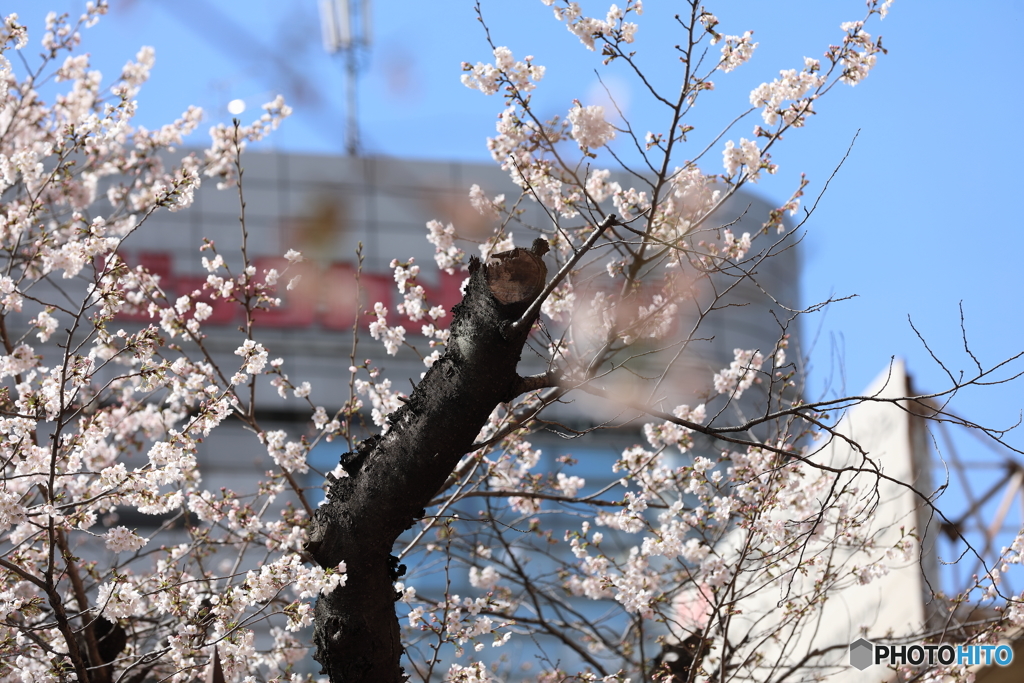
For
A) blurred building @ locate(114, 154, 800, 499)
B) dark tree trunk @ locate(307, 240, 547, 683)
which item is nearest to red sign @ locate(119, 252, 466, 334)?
blurred building @ locate(114, 154, 800, 499)

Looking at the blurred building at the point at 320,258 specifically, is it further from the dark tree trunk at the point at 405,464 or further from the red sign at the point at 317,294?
the dark tree trunk at the point at 405,464

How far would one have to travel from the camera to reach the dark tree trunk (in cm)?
317

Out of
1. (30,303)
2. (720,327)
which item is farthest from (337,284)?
(720,327)

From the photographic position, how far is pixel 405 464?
3.27 meters

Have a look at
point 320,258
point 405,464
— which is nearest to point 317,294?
point 320,258

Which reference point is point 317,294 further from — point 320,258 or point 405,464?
point 405,464

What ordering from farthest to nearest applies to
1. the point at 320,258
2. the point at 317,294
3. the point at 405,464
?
the point at 320,258
the point at 317,294
the point at 405,464

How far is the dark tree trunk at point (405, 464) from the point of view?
Answer: 10.4 feet

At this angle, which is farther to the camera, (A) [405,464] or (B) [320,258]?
(B) [320,258]

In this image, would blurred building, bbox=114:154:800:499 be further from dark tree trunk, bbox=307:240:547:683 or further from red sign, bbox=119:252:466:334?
dark tree trunk, bbox=307:240:547:683

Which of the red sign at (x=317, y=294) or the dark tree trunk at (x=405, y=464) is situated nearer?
the dark tree trunk at (x=405, y=464)

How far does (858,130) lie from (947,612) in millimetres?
3141

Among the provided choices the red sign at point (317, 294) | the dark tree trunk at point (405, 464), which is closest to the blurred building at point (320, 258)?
the red sign at point (317, 294)

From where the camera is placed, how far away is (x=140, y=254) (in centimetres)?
1714
